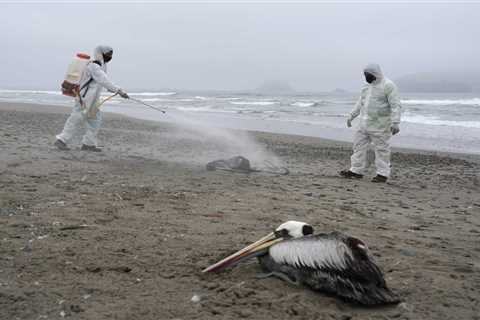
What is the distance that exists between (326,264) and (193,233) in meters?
1.93

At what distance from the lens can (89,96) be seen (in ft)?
35.0

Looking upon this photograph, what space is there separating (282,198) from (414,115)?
26.3 metres

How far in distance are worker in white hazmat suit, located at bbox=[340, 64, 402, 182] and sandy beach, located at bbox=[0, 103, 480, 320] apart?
502 mm

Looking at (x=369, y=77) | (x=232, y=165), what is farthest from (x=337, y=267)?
(x=369, y=77)

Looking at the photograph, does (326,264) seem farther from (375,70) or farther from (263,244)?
(375,70)

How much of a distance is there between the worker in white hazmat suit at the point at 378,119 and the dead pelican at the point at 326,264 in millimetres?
5968

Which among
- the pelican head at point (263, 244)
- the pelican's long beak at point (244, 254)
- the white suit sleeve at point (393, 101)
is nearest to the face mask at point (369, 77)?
the white suit sleeve at point (393, 101)

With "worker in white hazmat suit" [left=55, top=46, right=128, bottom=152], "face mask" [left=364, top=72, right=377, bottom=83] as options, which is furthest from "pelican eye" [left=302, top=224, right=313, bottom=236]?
"worker in white hazmat suit" [left=55, top=46, right=128, bottom=152]

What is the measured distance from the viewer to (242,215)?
624cm

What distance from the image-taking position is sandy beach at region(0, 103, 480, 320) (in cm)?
372

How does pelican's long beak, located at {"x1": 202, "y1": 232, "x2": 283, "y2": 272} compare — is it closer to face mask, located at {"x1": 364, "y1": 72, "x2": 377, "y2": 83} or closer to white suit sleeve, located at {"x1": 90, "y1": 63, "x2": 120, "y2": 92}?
face mask, located at {"x1": 364, "y1": 72, "x2": 377, "y2": 83}

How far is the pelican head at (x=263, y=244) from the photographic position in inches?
164

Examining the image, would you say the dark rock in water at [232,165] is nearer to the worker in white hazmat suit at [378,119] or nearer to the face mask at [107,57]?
the worker in white hazmat suit at [378,119]

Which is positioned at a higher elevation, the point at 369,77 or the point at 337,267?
the point at 369,77
